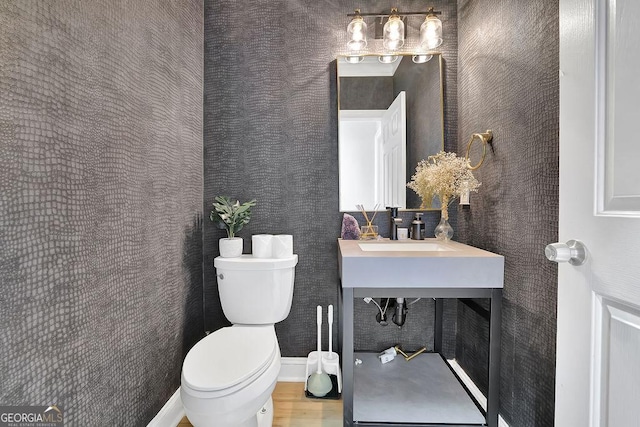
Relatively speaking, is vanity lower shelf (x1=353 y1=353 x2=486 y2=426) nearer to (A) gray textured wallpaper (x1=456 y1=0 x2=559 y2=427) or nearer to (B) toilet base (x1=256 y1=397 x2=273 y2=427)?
(A) gray textured wallpaper (x1=456 y1=0 x2=559 y2=427)

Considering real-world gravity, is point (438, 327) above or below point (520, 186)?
below

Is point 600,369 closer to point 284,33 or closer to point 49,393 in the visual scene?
point 49,393

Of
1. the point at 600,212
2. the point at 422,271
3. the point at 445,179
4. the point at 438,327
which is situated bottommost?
the point at 438,327

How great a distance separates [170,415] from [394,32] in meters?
2.36

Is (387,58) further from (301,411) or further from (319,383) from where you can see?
(301,411)

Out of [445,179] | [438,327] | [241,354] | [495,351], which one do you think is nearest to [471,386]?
[438,327]

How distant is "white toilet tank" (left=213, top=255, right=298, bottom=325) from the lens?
1592 mm

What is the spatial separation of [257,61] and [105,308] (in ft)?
5.17

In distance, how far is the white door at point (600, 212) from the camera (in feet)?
1.70

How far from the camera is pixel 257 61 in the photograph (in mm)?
1892

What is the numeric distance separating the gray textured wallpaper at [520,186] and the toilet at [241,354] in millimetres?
996

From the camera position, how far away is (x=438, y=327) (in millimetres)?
1880

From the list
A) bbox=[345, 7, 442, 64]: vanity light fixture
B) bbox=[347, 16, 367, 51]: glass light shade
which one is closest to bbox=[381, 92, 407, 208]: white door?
bbox=[345, 7, 442, 64]: vanity light fixture

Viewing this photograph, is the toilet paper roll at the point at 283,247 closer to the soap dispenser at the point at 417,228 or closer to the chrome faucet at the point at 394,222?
the chrome faucet at the point at 394,222
